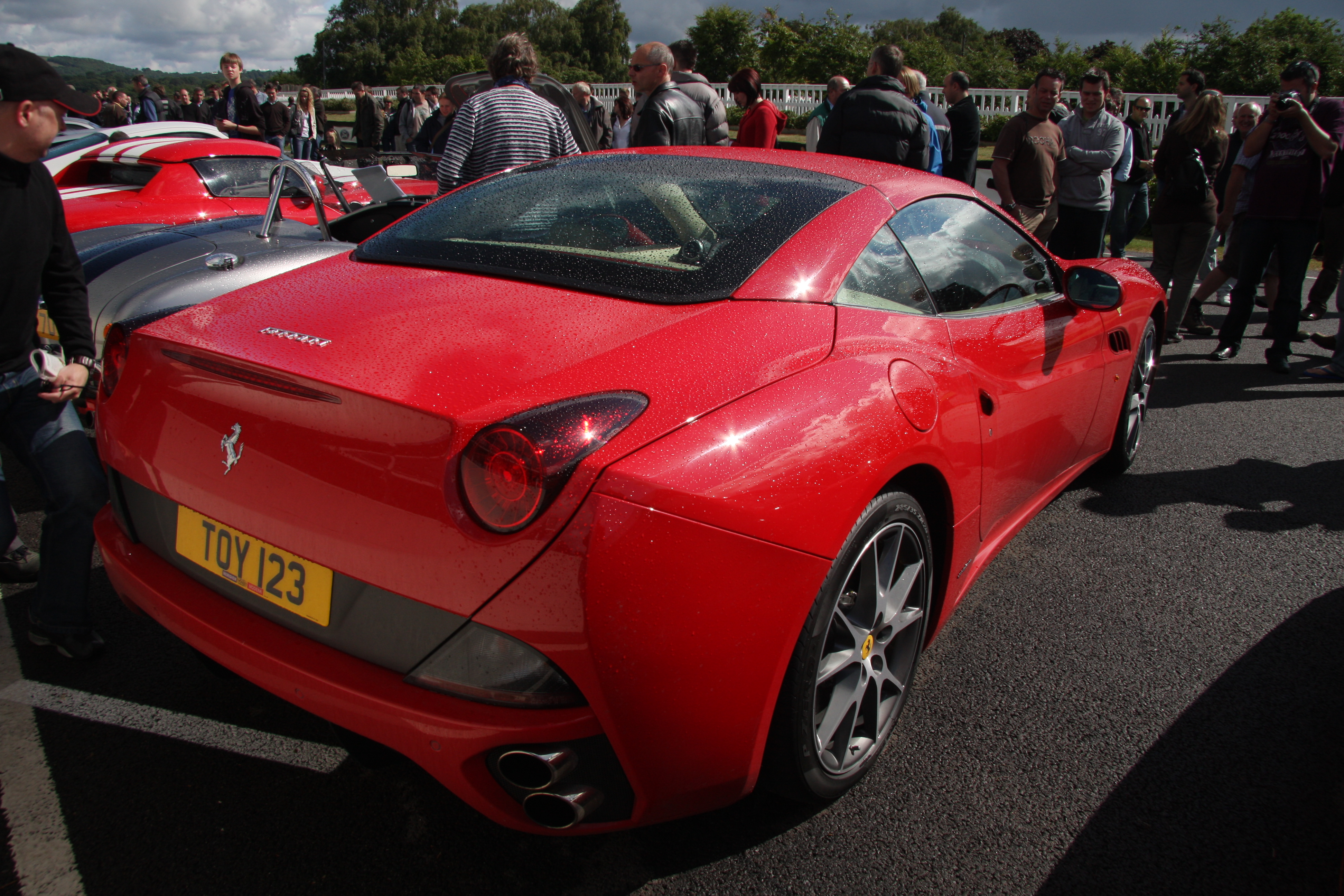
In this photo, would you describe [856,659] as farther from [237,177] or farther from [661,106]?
[237,177]

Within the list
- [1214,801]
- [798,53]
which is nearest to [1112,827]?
[1214,801]

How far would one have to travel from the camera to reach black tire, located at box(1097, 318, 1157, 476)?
3697 millimetres

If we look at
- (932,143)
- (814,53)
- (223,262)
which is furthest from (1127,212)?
(814,53)

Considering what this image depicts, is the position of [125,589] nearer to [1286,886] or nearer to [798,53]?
[1286,886]

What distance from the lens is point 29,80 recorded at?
2232mm

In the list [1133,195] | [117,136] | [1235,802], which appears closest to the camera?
[1235,802]

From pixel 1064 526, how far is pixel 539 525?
2.78 m

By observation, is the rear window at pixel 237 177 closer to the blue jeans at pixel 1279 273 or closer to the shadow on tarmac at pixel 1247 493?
the shadow on tarmac at pixel 1247 493

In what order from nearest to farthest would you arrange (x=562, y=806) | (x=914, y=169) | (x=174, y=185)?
(x=562, y=806)
(x=914, y=169)
(x=174, y=185)

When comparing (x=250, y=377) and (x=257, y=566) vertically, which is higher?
(x=250, y=377)

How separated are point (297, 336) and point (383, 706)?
0.72 m

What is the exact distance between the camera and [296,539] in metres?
1.52

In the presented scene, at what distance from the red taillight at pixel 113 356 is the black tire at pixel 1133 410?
11.2 ft

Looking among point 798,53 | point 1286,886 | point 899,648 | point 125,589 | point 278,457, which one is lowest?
point 1286,886
